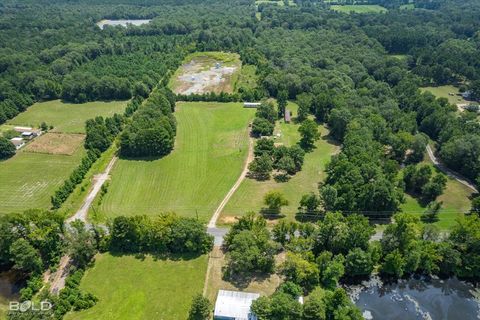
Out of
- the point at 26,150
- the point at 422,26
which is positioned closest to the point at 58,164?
the point at 26,150

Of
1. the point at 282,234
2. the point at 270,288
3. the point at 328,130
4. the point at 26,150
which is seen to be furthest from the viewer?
the point at 328,130

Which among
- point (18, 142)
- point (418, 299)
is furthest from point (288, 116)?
point (18, 142)

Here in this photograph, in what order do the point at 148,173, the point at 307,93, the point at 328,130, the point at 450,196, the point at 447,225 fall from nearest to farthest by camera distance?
the point at 447,225, the point at 450,196, the point at 148,173, the point at 328,130, the point at 307,93

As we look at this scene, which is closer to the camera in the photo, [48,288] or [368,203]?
[48,288]

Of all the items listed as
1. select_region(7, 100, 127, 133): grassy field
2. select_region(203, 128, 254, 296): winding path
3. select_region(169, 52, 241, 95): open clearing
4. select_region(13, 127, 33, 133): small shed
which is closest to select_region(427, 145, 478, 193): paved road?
select_region(203, 128, 254, 296): winding path

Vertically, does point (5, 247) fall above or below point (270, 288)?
above

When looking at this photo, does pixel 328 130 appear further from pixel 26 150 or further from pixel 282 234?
pixel 26 150
